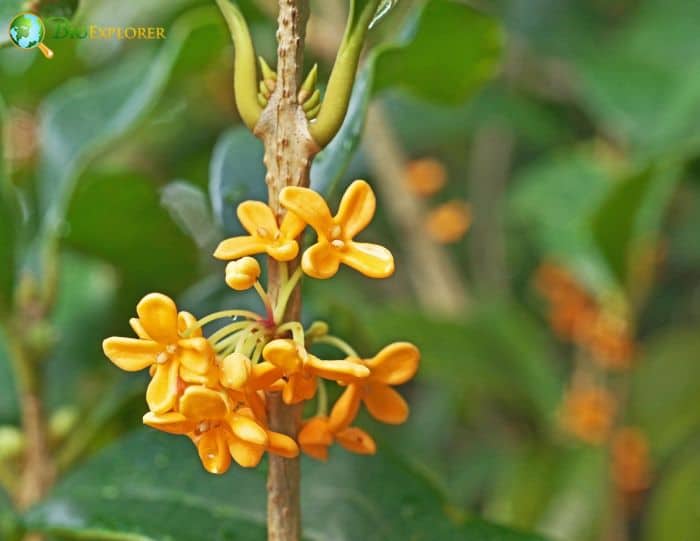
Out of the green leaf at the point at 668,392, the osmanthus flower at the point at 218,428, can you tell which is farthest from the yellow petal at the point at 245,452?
the green leaf at the point at 668,392

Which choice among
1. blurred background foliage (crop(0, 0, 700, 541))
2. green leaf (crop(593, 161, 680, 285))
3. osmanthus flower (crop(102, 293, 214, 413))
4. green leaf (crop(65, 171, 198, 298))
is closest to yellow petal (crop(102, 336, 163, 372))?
osmanthus flower (crop(102, 293, 214, 413))

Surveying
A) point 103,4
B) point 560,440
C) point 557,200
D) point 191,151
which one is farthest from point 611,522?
point 191,151

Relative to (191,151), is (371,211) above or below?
above

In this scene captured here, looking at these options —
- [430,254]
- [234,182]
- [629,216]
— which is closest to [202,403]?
[234,182]

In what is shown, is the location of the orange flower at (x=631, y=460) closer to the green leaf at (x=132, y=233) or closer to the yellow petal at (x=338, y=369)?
the green leaf at (x=132, y=233)

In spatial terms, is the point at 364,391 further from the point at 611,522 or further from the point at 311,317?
the point at 611,522
